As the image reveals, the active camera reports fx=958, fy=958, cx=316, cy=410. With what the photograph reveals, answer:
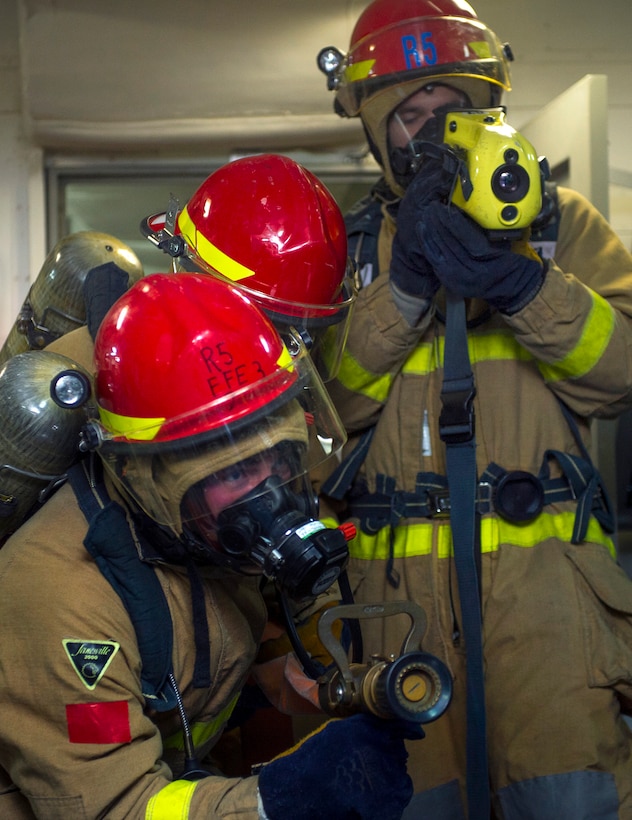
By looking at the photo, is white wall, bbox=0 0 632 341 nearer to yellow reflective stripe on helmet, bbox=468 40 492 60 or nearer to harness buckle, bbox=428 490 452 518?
yellow reflective stripe on helmet, bbox=468 40 492 60

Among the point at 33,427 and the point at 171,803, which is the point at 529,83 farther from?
the point at 171,803

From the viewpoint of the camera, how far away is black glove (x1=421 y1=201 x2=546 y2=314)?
73.5 inches

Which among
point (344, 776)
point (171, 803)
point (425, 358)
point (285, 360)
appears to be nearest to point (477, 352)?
point (425, 358)

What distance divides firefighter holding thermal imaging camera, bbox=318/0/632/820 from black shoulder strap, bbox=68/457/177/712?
2.09 ft

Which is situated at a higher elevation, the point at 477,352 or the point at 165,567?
the point at 477,352

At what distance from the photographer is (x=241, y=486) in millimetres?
1514

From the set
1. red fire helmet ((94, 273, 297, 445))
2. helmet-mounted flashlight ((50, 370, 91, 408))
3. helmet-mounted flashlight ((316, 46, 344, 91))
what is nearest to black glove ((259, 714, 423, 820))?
red fire helmet ((94, 273, 297, 445))

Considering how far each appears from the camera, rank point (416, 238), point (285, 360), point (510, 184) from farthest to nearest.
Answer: point (416, 238) < point (510, 184) < point (285, 360)

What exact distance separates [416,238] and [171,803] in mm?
1142

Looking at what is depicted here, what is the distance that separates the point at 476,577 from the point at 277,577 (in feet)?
1.98

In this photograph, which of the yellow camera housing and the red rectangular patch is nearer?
the red rectangular patch

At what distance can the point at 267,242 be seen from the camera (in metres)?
1.86

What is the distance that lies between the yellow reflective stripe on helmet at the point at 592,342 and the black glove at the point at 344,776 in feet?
2.87

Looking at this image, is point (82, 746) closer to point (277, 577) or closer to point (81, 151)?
point (277, 577)
